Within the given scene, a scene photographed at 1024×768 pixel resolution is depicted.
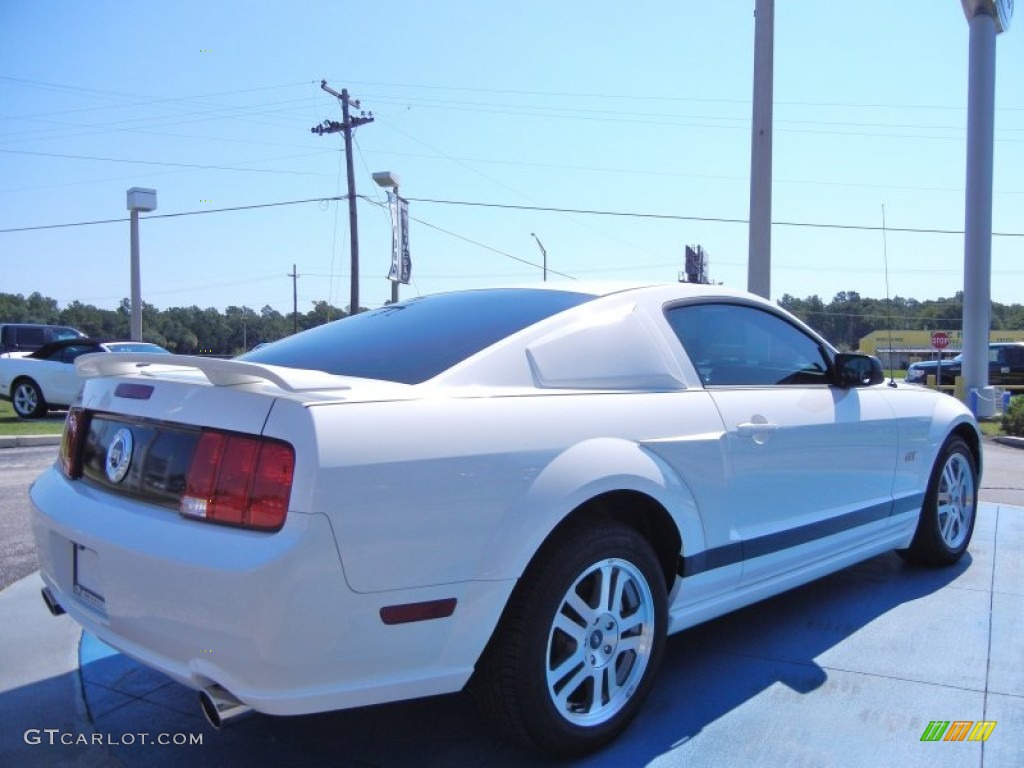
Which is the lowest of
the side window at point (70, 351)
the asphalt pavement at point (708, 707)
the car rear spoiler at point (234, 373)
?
the asphalt pavement at point (708, 707)

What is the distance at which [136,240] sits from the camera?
22250mm

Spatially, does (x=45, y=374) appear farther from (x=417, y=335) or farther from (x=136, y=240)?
(x=417, y=335)

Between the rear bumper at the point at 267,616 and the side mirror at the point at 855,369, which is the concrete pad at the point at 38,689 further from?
the side mirror at the point at 855,369

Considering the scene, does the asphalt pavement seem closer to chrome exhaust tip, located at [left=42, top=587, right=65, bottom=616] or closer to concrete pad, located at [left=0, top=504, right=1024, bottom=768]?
concrete pad, located at [left=0, top=504, right=1024, bottom=768]

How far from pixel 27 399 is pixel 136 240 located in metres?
8.41

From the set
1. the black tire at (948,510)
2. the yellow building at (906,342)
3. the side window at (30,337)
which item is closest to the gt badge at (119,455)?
the black tire at (948,510)

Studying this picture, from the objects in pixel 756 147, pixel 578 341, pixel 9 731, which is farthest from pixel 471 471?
pixel 756 147

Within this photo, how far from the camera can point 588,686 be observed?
109 inches

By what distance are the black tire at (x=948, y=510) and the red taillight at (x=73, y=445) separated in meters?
4.19

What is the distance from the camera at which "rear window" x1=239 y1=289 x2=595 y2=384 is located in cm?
283

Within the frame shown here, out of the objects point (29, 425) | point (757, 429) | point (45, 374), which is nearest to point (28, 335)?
point (45, 374)

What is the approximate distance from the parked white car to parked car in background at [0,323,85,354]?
2308 centimetres

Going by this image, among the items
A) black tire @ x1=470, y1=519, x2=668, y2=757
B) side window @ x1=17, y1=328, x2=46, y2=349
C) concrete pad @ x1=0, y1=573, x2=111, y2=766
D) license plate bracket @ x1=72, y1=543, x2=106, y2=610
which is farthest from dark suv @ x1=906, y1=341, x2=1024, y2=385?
license plate bracket @ x1=72, y1=543, x2=106, y2=610

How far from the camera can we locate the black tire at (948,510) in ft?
15.5
